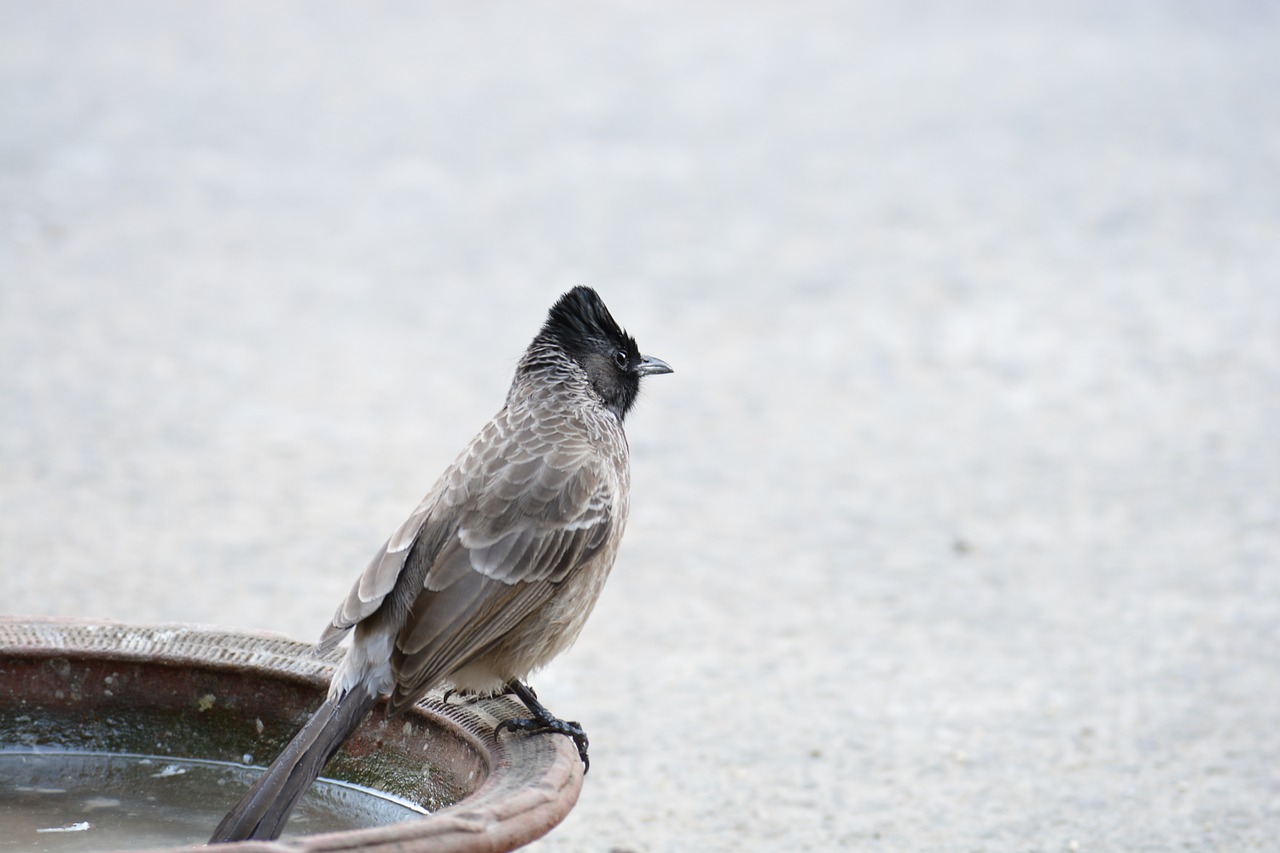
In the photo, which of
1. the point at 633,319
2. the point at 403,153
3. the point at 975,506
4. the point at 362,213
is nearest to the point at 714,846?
the point at 975,506

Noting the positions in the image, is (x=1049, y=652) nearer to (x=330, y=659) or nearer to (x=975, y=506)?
(x=975, y=506)

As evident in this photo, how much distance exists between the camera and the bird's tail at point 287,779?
118 inches

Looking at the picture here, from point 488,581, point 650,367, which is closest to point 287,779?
point 488,581

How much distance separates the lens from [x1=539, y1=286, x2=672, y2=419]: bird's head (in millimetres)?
4570

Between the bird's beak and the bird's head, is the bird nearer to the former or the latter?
the bird's head

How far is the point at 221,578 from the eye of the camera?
6.85 metres

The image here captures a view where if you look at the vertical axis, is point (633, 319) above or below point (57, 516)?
above

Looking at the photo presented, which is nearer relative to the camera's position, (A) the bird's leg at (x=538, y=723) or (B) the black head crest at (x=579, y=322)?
(A) the bird's leg at (x=538, y=723)

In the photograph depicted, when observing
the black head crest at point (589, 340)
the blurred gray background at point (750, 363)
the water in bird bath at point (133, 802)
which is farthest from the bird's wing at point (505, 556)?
the blurred gray background at point (750, 363)

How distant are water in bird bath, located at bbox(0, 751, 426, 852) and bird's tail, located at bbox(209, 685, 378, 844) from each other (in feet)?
1.21

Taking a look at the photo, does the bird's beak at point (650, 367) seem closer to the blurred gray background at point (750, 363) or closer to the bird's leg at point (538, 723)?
the bird's leg at point (538, 723)

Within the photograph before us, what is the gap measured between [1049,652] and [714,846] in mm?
2145

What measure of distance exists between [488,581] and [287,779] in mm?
765

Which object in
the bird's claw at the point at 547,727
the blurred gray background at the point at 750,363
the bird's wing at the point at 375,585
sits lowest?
the bird's claw at the point at 547,727
